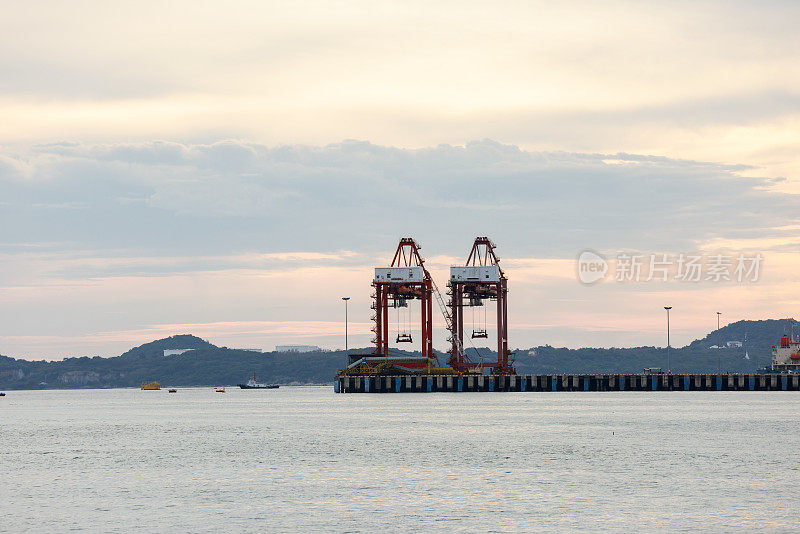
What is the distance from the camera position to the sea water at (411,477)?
4706 centimetres

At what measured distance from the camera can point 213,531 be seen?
1758 inches

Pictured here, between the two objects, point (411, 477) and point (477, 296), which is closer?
point (411, 477)

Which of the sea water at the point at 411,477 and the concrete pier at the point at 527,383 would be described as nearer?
the sea water at the point at 411,477

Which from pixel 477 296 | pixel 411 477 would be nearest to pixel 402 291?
pixel 477 296

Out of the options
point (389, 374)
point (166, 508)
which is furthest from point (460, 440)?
point (389, 374)

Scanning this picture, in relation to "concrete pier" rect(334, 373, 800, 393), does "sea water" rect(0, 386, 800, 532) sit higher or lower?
lower

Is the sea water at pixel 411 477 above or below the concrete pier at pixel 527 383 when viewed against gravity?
below

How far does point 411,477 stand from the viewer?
6150 cm

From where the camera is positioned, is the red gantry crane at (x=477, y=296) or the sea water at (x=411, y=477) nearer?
the sea water at (x=411, y=477)

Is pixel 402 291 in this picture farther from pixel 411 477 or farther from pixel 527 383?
pixel 411 477

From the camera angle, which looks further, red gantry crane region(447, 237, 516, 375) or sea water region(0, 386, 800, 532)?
red gantry crane region(447, 237, 516, 375)

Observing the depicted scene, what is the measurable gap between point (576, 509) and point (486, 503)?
177 inches

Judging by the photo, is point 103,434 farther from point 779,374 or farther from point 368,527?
point 779,374

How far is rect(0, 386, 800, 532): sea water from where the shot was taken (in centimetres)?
4706
